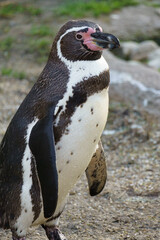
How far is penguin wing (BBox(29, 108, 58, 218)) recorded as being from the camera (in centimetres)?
299

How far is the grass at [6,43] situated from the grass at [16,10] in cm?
158

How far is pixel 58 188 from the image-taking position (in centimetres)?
327

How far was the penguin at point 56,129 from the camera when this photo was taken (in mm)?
3059

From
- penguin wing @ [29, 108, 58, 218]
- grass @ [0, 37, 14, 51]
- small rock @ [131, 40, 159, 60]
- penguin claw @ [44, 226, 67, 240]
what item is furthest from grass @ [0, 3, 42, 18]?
penguin wing @ [29, 108, 58, 218]

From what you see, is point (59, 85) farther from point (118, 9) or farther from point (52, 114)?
point (118, 9)

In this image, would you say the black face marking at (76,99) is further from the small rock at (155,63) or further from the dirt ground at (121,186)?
the small rock at (155,63)

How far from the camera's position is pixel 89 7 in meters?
10.4

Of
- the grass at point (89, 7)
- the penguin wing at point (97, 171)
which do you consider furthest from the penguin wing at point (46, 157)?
the grass at point (89, 7)

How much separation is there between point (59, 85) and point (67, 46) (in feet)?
0.78

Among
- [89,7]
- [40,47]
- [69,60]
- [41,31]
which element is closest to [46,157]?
[69,60]

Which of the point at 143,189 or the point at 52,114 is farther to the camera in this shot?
the point at 143,189

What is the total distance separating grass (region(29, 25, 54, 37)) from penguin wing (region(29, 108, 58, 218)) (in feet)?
20.1

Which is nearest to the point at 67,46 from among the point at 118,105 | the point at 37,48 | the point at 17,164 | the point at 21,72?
the point at 17,164

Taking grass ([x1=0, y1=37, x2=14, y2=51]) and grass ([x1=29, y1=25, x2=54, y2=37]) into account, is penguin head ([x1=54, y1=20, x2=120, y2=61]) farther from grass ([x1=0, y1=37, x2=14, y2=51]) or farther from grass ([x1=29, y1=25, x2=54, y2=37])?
grass ([x1=29, y1=25, x2=54, y2=37])
